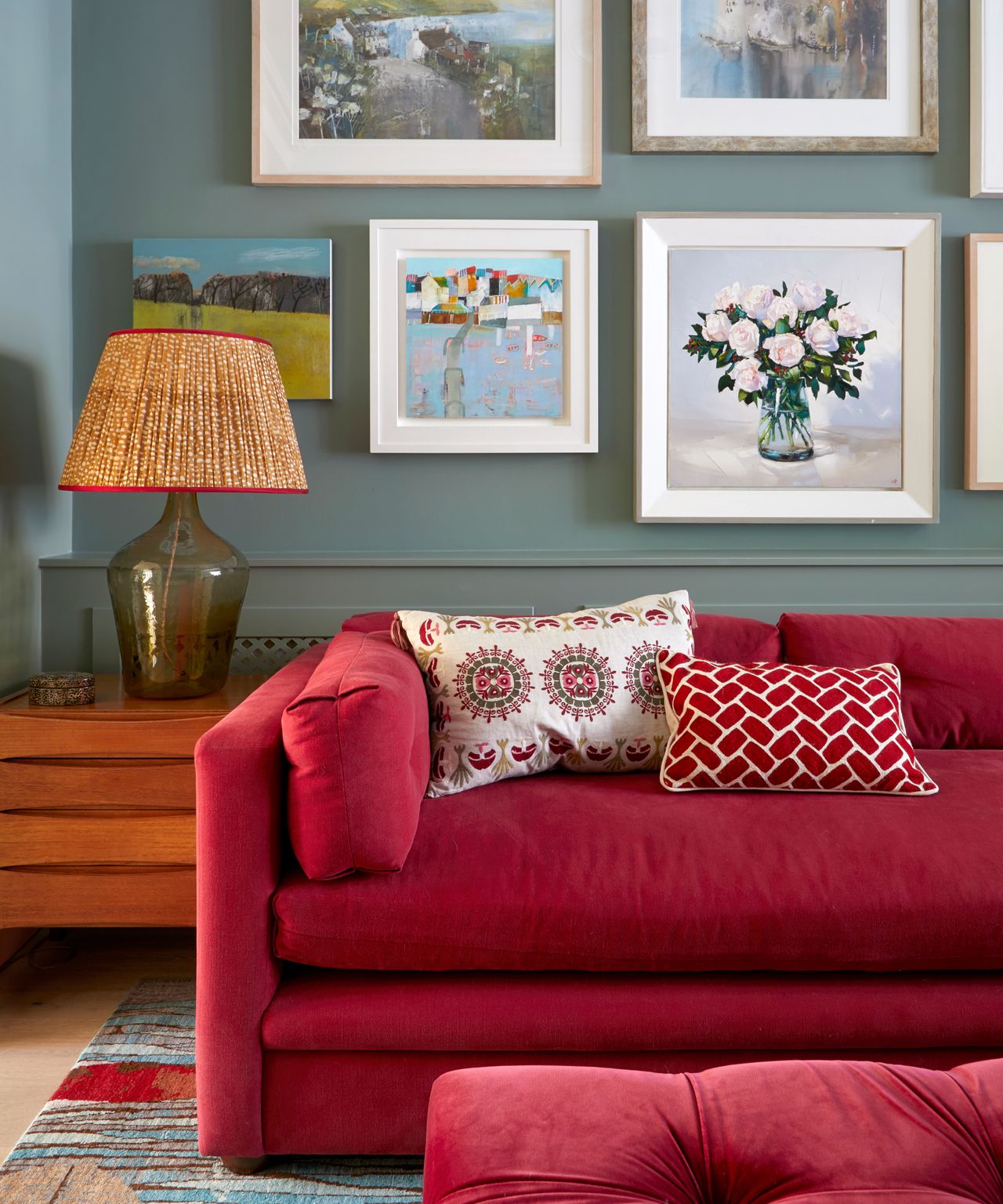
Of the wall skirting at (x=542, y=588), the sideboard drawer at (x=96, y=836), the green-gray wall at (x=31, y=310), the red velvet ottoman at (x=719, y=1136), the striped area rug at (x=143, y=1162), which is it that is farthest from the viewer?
the wall skirting at (x=542, y=588)

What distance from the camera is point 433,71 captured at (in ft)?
8.49

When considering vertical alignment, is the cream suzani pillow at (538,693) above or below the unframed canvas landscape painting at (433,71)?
below

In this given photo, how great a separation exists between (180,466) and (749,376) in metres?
1.47

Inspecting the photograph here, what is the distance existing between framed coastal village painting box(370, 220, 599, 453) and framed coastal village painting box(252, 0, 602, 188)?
6.9 inches

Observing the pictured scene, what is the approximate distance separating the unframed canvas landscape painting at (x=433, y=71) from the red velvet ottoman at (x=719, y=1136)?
2.33 meters

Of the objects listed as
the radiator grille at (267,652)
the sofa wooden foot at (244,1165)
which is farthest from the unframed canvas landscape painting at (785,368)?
the sofa wooden foot at (244,1165)

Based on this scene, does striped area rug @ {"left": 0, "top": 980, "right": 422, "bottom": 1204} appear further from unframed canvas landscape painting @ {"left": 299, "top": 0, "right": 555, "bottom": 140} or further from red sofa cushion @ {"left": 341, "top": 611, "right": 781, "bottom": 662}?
unframed canvas landscape painting @ {"left": 299, "top": 0, "right": 555, "bottom": 140}

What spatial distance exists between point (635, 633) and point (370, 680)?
2.12ft

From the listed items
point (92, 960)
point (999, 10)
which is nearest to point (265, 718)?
point (92, 960)

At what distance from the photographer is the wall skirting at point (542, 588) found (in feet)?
8.20

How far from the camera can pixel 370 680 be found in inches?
60.3

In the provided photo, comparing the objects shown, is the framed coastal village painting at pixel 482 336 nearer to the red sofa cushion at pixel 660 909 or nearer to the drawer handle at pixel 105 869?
the drawer handle at pixel 105 869

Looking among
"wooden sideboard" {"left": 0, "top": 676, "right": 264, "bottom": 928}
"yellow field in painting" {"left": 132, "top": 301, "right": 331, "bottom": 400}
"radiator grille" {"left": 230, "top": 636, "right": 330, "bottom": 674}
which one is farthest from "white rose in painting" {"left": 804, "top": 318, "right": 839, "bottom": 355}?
"wooden sideboard" {"left": 0, "top": 676, "right": 264, "bottom": 928}

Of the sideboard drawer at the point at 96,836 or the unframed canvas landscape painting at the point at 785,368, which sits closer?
the sideboard drawer at the point at 96,836
